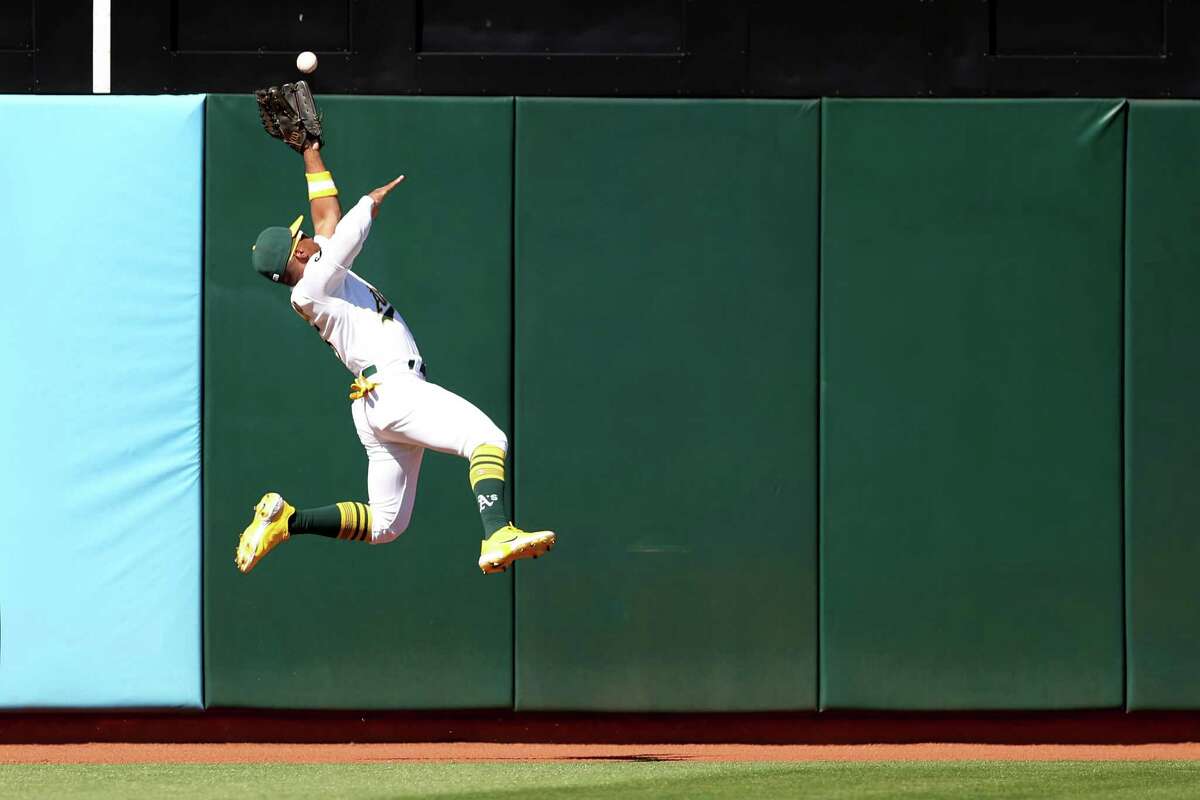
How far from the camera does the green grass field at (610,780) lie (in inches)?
249

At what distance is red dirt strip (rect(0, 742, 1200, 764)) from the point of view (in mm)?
7512

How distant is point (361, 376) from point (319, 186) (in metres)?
0.78

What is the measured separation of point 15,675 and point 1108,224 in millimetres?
5389

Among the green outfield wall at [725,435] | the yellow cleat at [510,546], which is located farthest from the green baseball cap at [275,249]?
the yellow cleat at [510,546]

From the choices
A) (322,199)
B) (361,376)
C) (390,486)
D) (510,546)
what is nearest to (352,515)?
(390,486)

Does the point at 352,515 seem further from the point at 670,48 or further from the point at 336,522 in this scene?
the point at 670,48

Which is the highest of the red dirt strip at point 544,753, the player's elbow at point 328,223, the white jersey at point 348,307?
the player's elbow at point 328,223

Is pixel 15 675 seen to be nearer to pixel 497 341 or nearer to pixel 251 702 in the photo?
pixel 251 702

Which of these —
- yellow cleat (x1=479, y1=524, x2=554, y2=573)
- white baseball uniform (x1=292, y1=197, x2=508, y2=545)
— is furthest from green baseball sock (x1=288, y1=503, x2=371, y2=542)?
yellow cleat (x1=479, y1=524, x2=554, y2=573)

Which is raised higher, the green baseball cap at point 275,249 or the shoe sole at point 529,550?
the green baseball cap at point 275,249

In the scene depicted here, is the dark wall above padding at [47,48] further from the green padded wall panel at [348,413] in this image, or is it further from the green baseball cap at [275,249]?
the green baseball cap at [275,249]

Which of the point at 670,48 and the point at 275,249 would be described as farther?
the point at 670,48

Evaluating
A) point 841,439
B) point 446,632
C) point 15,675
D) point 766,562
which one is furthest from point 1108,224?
point 15,675

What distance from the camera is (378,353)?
6.65 metres
